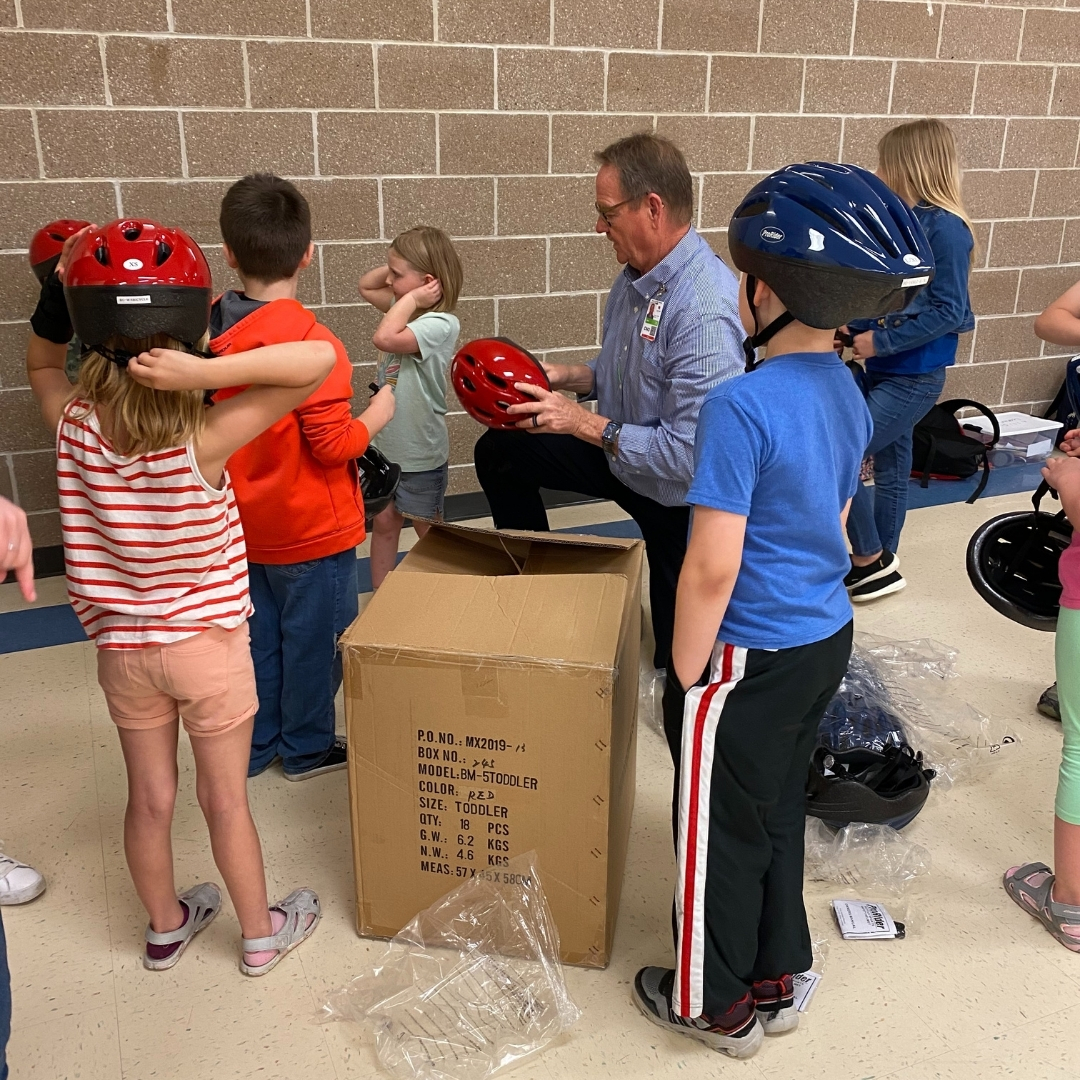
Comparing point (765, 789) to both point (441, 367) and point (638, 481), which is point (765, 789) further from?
point (441, 367)

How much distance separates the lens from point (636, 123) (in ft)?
13.3

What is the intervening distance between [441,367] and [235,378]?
1606mm

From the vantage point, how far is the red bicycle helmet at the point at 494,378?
262cm

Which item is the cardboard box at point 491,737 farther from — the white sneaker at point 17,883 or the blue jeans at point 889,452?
the blue jeans at point 889,452

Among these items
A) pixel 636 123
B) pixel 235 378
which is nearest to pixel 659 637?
pixel 235 378

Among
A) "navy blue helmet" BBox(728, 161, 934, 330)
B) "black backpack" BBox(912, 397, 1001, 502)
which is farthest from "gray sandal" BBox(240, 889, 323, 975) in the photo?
"black backpack" BBox(912, 397, 1001, 502)

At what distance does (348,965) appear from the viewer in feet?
6.27

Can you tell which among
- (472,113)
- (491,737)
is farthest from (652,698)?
(472,113)

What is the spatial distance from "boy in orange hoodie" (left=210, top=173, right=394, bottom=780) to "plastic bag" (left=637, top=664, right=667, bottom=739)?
0.83 meters

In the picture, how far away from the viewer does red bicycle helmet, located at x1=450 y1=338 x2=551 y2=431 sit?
262cm

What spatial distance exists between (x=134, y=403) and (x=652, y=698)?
1.74 m

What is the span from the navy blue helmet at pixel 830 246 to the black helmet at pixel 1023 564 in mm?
1264

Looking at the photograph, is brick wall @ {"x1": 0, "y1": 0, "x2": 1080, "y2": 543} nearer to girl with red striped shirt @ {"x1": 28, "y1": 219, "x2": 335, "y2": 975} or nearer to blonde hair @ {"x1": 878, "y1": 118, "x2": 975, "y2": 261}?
blonde hair @ {"x1": 878, "y1": 118, "x2": 975, "y2": 261}

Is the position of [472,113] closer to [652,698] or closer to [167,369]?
[652,698]
